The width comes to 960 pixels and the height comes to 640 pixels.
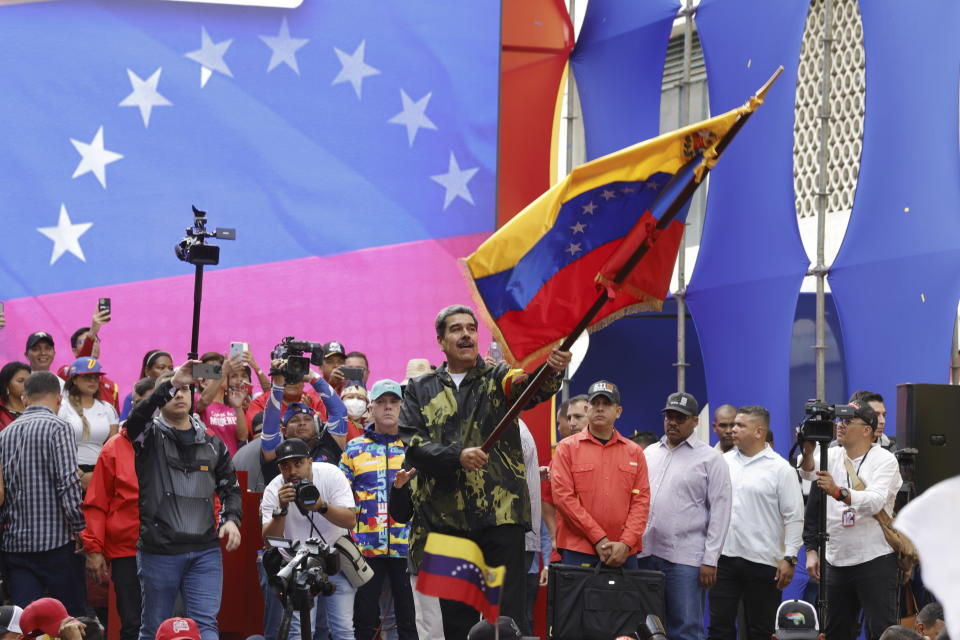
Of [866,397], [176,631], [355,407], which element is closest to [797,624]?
[176,631]

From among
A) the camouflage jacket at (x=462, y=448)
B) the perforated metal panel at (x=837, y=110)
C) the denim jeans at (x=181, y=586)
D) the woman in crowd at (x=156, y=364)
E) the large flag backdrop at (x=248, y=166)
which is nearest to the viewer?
the camouflage jacket at (x=462, y=448)

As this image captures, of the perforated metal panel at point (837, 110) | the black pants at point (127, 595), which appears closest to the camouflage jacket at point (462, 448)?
the black pants at point (127, 595)

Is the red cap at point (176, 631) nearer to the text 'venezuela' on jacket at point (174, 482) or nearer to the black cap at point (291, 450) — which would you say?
the text 'venezuela' on jacket at point (174, 482)

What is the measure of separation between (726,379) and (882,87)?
2809 mm

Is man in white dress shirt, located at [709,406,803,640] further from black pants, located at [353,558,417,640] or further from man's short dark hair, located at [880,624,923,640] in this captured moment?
man's short dark hair, located at [880,624,923,640]

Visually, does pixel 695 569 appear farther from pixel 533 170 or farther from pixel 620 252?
pixel 533 170

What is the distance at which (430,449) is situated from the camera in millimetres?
5410

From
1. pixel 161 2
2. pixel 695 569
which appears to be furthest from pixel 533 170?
pixel 695 569

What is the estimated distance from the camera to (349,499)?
781 centimetres

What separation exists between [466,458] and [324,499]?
8.57ft

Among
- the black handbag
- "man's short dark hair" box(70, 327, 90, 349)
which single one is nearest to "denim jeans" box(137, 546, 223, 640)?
the black handbag

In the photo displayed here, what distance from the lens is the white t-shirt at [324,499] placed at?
775 centimetres

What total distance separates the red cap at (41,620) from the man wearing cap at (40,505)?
1235mm

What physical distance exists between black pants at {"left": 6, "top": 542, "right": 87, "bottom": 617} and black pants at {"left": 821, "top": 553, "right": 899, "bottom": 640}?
14.9ft
